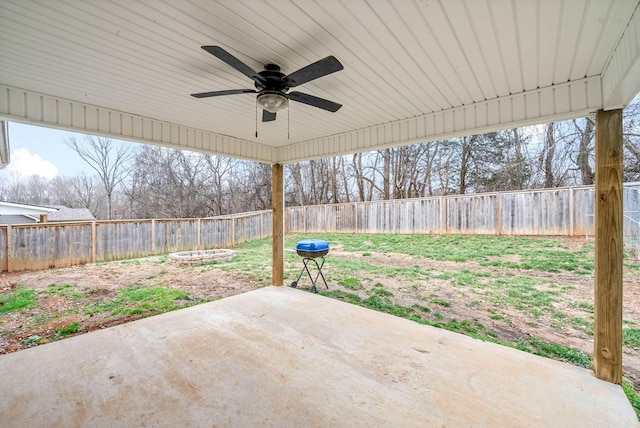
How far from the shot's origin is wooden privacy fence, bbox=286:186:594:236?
6.32 metres

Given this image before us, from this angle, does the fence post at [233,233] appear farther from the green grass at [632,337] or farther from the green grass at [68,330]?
the green grass at [632,337]

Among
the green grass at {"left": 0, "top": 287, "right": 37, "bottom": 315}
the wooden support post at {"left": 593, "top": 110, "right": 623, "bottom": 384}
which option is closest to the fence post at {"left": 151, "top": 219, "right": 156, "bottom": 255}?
the green grass at {"left": 0, "top": 287, "right": 37, "bottom": 315}

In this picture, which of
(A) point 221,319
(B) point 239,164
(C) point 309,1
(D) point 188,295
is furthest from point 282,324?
(B) point 239,164

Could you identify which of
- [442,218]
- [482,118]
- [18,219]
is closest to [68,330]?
[482,118]

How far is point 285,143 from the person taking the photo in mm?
4410

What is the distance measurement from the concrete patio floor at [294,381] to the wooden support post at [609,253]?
0.74 ft

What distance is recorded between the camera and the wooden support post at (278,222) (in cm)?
458

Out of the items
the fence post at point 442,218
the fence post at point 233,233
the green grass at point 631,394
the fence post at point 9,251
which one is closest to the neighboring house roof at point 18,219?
the fence post at point 9,251

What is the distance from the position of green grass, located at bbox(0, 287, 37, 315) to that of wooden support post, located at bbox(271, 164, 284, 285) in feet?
11.6

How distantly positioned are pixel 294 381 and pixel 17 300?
4.82m

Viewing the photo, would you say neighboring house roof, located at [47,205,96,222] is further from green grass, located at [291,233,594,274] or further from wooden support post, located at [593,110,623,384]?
wooden support post, located at [593,110,623,384]

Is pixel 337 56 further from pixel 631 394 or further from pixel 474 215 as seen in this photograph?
pixel 474 215

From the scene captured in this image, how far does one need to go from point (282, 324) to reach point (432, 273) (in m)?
3.54

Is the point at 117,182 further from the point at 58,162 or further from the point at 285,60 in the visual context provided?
the point at 285,60
